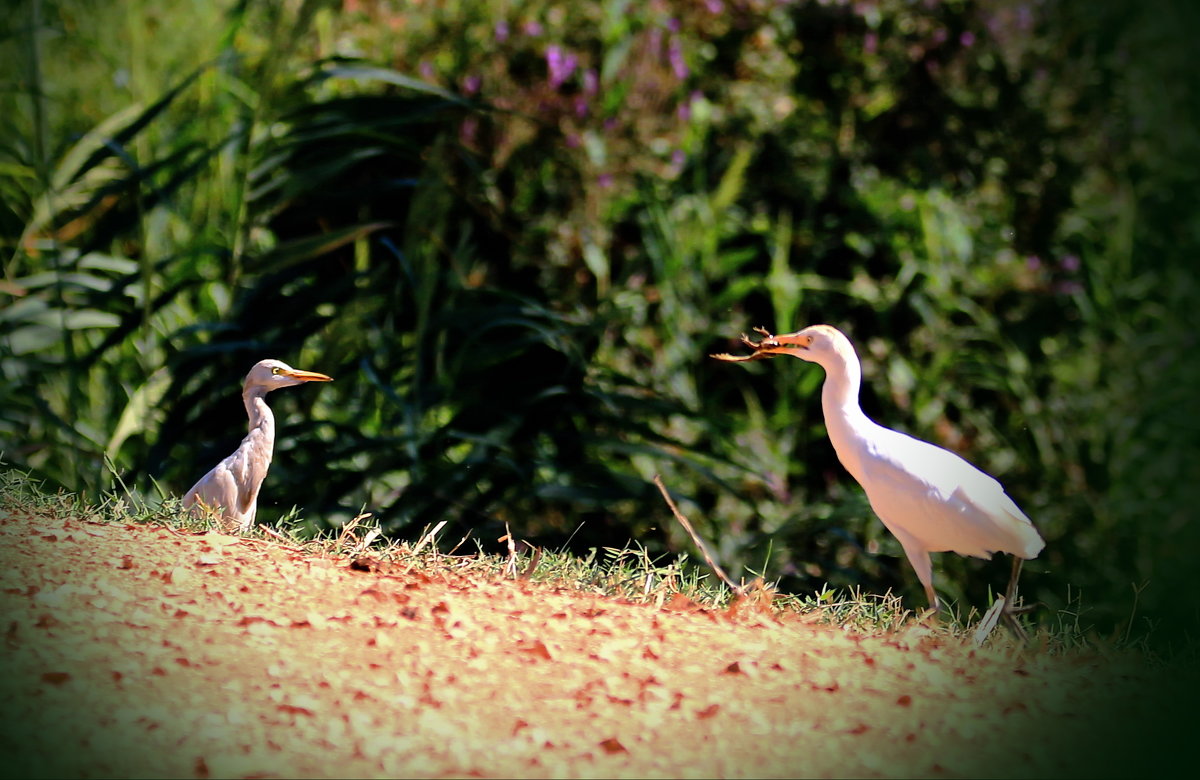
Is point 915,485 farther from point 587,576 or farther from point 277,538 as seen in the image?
point 277,538

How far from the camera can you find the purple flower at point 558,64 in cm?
477

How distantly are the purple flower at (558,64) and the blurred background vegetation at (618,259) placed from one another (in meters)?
0.02

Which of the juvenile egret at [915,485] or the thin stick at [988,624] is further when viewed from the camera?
the juvenile egret at [915,485]

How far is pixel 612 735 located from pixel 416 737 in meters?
0.24

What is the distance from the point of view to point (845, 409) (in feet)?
7.11

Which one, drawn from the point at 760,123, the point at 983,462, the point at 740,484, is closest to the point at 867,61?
the point at 760,123

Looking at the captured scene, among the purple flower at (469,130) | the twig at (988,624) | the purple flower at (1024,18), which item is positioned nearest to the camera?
the twig at (988,624)

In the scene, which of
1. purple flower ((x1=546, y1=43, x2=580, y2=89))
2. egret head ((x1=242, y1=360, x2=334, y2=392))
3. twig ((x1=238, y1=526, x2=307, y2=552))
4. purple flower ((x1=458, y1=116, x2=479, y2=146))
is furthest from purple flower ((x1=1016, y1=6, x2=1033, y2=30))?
twig ((x1=238, y1=526, x2=307, y2=552))

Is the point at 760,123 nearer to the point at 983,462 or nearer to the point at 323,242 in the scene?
the point at 983,462

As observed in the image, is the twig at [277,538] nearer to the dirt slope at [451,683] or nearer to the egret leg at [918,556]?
the dirt slope at [451,683]

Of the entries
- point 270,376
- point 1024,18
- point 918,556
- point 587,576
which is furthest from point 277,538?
point 1024,18

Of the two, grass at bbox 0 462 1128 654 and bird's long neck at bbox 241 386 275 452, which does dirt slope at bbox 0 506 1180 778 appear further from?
bird's long neck at bbox 241 386 275 452

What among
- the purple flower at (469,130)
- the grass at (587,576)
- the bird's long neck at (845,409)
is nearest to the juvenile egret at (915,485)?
the bird's long neck at (845,409)

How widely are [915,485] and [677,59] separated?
3306 millimetres
